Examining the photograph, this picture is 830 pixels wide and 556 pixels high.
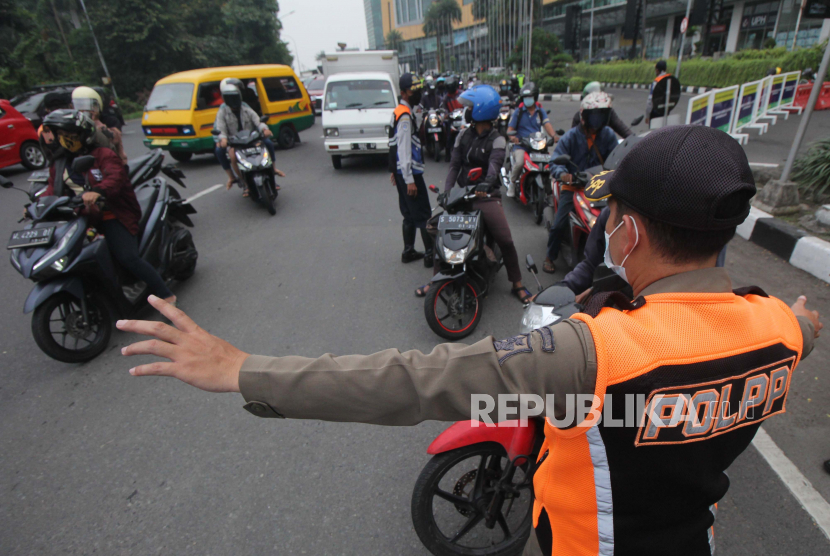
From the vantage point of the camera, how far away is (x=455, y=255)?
11.4ft

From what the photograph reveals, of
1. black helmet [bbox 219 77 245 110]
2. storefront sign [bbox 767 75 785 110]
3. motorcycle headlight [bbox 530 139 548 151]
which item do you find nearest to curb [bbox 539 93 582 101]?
storefront sign [bbox 767 75 785 110]

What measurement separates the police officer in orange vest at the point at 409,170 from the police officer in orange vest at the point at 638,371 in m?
Answer: 3.81

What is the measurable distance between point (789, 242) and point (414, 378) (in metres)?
5.20

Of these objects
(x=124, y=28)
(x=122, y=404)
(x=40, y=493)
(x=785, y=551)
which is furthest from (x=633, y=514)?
(x=124, y=28)

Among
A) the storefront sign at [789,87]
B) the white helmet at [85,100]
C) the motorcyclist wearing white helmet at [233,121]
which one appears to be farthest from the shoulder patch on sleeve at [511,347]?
the storefront sign at [789,87]

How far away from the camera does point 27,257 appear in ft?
10.7

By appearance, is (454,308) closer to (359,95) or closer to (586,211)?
(586,211)

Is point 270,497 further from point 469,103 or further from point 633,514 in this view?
point 469,103

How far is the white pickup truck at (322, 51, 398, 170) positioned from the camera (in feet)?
29.7

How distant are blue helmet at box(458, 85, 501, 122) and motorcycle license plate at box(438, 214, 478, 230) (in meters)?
0.93

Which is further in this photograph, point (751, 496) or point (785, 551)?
point (751, 496)

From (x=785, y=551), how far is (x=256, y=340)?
3.43 m

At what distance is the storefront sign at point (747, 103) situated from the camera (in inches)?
353

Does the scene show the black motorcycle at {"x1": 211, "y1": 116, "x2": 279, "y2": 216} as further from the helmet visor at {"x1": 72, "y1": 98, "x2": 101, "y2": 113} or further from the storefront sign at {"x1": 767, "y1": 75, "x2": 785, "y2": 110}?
the storefront sign at {"x1": 767, "y1": 75, "x2": 785, "y2": 110}
